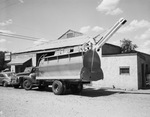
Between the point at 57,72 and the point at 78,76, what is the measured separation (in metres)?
2.22

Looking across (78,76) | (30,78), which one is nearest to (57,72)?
(78,76)

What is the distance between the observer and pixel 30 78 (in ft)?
50.4

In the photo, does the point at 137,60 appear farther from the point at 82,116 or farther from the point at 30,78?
the point at 82,116

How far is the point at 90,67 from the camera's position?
12.0m

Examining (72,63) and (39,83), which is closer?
(72,63)

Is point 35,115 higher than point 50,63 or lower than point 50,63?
lower

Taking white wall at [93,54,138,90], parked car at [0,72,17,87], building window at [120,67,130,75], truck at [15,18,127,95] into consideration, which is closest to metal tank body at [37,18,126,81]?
truck at [15,18,127,95]

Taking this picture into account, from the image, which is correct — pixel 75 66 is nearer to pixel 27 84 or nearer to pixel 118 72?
pixel 27 84

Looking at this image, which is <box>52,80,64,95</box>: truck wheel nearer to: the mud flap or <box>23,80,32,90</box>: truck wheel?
the mud flap

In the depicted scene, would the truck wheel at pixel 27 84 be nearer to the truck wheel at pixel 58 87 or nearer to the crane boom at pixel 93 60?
the truck wheel at pixel 58 87

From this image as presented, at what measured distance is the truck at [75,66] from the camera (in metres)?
11.8

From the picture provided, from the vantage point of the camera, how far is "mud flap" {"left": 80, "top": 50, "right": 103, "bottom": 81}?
38.0 feet

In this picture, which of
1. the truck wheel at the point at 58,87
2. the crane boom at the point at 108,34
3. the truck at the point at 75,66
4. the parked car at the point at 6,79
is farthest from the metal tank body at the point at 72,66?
the parked car at the point at 6,79

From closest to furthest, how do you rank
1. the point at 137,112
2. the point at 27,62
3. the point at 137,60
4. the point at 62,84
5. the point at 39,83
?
the point at 137,112
the point at 62,84
the point at 39,83
the point at 137,60
the point at 27,62
